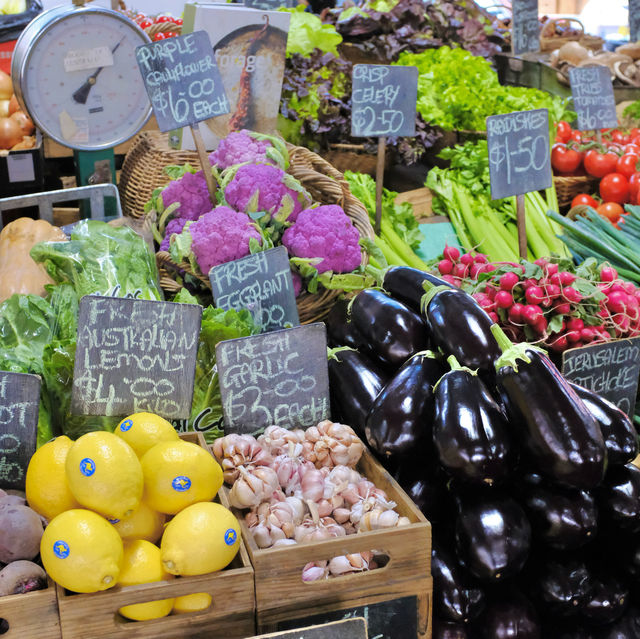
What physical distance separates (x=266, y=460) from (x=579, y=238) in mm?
1804

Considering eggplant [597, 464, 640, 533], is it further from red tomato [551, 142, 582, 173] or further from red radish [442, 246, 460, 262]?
red tomato [551, 142, 582, 173]

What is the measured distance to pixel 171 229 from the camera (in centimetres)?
222

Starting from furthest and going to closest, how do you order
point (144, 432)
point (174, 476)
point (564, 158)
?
point (564, 158)
point (144, 432)
point (174, 476)

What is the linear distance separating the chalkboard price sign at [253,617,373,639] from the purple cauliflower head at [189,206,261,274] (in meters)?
1.16

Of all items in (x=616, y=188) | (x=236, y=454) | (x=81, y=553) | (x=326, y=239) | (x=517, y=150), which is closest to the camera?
(x=81, y=553)

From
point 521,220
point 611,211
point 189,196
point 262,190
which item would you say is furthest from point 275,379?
point 611,211

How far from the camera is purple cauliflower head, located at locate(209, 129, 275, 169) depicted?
2.35 meters

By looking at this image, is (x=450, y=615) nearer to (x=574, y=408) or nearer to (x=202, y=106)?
(x=574, y=408)

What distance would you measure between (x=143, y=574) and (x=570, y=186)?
3056 millimetres

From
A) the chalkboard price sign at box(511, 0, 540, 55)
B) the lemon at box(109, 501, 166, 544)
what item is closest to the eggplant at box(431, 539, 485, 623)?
the lemon at box(109, 501, 166, 544)

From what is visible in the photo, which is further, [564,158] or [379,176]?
[564,158]

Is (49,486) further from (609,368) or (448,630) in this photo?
(609,368)

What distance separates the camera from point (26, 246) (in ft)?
6.53

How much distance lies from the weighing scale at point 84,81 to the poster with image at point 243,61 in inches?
13.1
